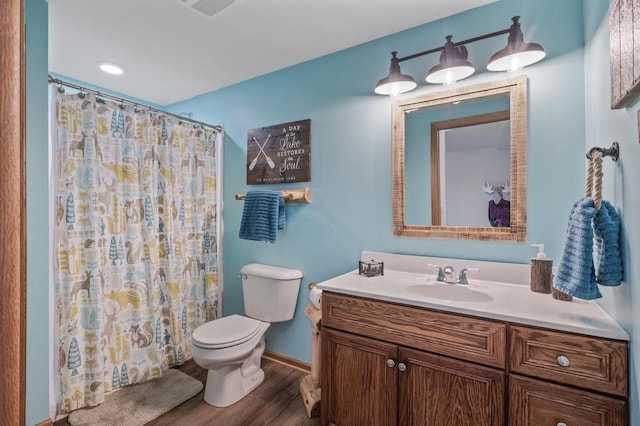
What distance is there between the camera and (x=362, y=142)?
6.53 ft

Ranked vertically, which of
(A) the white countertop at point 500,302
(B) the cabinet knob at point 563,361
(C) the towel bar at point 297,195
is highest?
(C) the towel bar at point 297,195

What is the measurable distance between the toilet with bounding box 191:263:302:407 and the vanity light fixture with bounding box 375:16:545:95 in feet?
4.64

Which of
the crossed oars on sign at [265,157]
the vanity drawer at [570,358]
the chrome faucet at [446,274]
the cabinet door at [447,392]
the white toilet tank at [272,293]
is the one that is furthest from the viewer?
the crossed oars on sign at [265,157]

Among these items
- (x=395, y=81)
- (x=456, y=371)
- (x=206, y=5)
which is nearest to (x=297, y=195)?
(x=395, y=81)

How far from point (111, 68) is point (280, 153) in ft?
4.72

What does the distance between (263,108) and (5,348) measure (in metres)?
2.31

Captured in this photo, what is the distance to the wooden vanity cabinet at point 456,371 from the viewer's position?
3.25ft

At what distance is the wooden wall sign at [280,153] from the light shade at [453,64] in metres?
0.95

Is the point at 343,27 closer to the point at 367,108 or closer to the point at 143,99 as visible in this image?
the point at 367,108

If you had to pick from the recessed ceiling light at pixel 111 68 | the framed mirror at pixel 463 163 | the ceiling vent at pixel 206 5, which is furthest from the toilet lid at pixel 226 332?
the recessed ceiling light at pixel 111 68

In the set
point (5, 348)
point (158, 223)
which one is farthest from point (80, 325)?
point (5, 348)

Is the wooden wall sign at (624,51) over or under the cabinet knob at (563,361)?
over

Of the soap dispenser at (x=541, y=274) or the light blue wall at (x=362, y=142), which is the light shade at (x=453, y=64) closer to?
the light blue wall at (x=362, y=142)

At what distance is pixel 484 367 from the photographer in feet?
3.82
